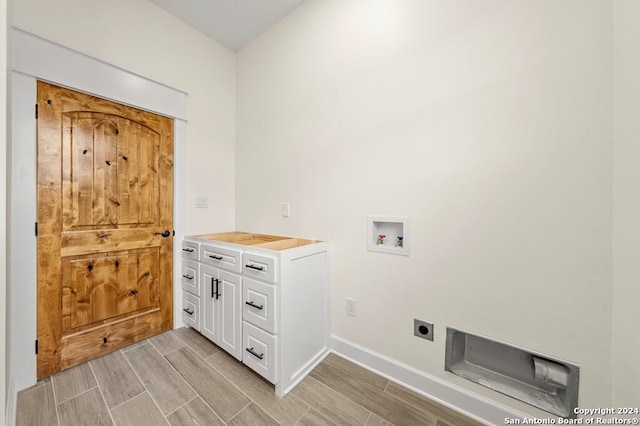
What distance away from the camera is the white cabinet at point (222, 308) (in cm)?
168

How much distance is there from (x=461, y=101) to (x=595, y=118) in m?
0.55

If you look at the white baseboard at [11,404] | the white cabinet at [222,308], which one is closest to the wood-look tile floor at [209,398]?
the white baseboard at [11,404]

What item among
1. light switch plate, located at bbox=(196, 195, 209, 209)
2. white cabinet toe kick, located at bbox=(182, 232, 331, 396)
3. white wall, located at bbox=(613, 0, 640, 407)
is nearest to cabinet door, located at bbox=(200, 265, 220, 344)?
white cabinet toe kick, located at bbox=(182, 232, 331, 396)

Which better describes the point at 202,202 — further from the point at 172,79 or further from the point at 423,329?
the point at 423,329

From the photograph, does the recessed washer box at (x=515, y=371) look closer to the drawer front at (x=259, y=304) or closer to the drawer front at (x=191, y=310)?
the drawer front at (x=259, y=304)

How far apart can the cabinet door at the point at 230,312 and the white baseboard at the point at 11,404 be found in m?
0.99

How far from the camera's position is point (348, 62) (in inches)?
69.7

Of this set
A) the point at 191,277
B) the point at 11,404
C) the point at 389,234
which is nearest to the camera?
the point at 11,404

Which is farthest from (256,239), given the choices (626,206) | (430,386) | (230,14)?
(626,206)

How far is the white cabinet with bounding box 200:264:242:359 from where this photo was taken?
168cm

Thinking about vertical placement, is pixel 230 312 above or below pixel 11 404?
above

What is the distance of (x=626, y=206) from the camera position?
3.05 ft

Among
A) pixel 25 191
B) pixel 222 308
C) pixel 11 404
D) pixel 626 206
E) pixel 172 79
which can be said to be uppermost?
pixel 172 79

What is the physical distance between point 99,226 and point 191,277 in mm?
786
